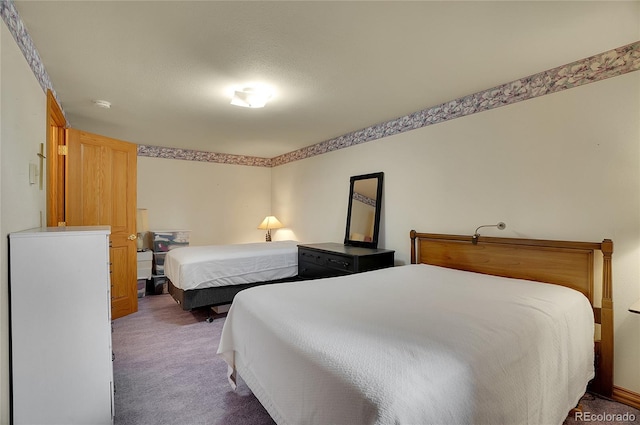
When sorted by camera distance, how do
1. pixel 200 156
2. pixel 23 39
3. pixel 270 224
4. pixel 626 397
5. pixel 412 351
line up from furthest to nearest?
1. pixel 270 224
2. pixel 200 156
3. pixel 626 397
4. pixel 23 39
5. pixel 412 351

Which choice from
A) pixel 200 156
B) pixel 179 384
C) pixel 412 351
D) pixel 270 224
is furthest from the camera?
pixel 270 224

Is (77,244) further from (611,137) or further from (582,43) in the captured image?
(611,137)

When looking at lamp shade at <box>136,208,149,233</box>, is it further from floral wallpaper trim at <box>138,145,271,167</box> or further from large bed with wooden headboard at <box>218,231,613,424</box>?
large bed with wooden headboard at <box>218,231,613,424</box>

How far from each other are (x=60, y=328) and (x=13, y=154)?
90 cm

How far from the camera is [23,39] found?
66.8 inches

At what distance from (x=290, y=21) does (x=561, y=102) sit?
2.04 metres

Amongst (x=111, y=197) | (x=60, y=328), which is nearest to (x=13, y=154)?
(x=60, y=328)

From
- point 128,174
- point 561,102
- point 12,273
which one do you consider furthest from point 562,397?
point 128,174

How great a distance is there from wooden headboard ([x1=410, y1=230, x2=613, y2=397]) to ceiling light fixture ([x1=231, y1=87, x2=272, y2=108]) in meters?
2.07

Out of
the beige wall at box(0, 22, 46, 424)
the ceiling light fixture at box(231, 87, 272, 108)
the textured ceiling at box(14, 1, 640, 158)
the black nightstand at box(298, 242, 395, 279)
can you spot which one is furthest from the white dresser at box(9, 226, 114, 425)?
the black nightstand at box(298, 242, 395, 279)

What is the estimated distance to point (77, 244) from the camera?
161cm

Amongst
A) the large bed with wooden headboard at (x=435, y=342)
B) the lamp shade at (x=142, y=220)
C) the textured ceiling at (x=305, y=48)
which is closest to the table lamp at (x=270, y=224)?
the lamp shade at (x=142, y=220)

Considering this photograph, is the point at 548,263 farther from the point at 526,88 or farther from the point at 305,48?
the point at 305,48

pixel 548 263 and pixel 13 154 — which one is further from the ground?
pixel 13 154
